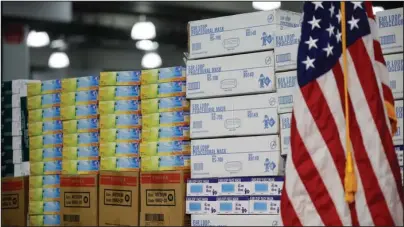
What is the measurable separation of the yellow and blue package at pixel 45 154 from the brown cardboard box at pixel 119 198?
69 centimetres

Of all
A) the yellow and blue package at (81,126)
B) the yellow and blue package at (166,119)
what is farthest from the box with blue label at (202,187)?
the yellow and blue package at (81,126)

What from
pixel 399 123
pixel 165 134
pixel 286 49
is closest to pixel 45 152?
pixel 165 134

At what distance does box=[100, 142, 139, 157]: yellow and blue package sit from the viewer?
25.7ft

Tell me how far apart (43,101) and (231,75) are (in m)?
2.23

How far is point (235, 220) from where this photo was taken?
707 cm

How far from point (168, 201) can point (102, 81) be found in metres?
1.28

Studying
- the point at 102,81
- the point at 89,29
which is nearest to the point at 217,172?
the point at 102,81

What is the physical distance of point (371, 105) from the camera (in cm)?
580

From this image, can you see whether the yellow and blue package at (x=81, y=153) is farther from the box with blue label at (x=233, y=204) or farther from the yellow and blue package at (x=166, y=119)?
the box with blue label at (x=233, y=204)

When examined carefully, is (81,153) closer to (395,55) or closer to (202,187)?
(202,187)

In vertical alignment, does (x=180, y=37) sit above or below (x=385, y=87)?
above

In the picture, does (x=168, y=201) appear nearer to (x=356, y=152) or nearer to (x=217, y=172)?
(x=217, y=172)

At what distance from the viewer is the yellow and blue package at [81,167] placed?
8180 mm

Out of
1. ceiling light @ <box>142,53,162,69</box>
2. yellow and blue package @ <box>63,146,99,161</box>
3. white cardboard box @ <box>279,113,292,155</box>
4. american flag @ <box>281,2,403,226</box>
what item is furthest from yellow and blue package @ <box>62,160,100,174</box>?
ceiling light @ <box>142,53,162,69</box>
